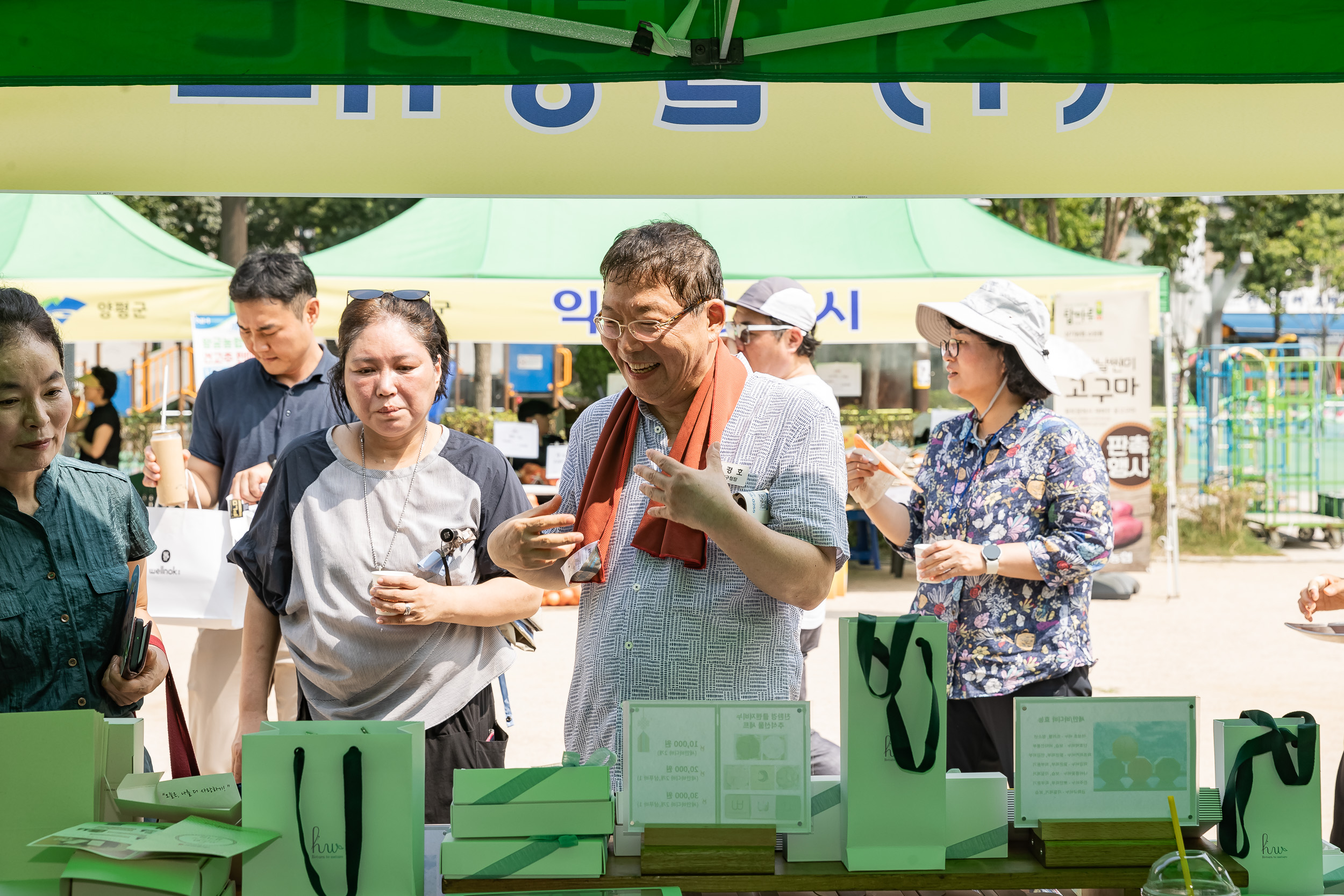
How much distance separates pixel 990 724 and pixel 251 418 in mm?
2317

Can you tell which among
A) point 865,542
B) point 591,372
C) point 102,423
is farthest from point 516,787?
point 591,372

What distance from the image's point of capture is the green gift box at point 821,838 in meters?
1.70

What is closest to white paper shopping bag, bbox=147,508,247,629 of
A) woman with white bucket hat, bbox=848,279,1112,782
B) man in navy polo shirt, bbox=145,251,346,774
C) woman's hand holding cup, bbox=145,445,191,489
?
man in navy polo shirt, bbox=145,251,346,774

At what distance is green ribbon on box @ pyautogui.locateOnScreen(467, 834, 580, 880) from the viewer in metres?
1.64

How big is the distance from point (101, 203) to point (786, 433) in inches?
360

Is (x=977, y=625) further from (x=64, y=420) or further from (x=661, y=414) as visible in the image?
(x=64, y=420)

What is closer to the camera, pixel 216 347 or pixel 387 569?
pixel 387 569

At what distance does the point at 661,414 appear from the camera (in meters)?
2.10

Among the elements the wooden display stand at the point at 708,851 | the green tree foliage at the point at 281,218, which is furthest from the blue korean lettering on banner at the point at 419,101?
the green tree foliage at the point at 281,218

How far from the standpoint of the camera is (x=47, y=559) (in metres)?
2.04

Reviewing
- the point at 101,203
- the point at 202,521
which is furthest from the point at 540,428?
the point at 202,521

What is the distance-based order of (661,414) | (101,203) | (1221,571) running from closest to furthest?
(661,414)
(101,203)
(1221,571)

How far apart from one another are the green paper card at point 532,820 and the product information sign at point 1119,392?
7.44 meters

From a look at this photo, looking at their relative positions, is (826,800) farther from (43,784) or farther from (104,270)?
(104,270)
